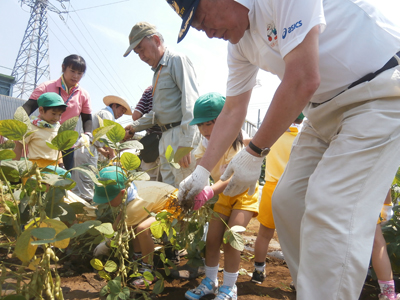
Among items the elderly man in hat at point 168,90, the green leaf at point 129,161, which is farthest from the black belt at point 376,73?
the elderly man in hat at point 168,90

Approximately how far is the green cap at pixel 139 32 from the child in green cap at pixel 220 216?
3.15 ft

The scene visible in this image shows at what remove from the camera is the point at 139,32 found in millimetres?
2801

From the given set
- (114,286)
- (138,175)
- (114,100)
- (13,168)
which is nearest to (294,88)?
(138,175)

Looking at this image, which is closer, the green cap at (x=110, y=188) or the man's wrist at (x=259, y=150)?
the man's wrist at (x=259, y=150)

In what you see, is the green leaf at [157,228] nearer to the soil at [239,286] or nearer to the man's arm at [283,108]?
the man's arm at [283,108]

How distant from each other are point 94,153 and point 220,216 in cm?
252

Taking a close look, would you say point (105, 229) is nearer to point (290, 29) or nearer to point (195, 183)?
point (195, 183)

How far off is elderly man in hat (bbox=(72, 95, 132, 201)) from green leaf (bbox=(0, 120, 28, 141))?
266 centimetres

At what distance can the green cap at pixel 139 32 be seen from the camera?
2.81 metres

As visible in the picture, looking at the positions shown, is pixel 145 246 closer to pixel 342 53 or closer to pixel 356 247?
pixel 356 247

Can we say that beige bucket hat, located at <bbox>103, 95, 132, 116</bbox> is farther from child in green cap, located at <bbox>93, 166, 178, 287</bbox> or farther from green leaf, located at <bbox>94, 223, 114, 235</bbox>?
green leaf, located at <bbox>94, 223, 114, 235</bbox>

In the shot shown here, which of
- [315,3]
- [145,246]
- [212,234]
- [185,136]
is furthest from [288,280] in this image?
[315,3]

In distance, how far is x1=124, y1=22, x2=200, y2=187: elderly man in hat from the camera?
2803 millimetres

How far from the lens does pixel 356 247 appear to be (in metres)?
0.96
